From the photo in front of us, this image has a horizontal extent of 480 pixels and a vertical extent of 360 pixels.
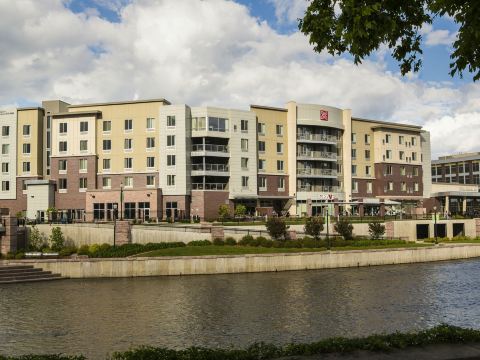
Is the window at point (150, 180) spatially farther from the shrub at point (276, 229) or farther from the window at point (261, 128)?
the shrub at point (276, 229)

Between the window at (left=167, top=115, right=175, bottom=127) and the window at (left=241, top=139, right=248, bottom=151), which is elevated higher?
the window at (left=167, top=115, right=175, bottom=127)

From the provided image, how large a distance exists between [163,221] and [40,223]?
14968 mm

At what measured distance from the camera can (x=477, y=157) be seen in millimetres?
122688

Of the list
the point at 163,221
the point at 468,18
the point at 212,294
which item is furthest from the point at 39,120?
the point at 468,18

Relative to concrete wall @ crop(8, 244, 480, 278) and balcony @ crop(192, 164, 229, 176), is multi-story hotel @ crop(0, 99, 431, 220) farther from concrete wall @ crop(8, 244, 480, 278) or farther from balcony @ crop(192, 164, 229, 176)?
concrete wall @ crop(8, 244, 480, 278)

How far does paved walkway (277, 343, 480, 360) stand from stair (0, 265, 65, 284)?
107ft

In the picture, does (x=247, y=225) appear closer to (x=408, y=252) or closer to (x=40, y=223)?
(x=408, y=252)

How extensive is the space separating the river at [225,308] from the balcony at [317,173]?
41551 millimetres

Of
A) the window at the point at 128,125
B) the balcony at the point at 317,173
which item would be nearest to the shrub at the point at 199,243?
the window at the point at 128,125

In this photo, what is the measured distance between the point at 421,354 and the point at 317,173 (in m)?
71.1

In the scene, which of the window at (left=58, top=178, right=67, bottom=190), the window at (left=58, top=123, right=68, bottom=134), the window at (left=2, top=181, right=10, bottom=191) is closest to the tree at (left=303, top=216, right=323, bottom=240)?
the window at (left=58, top=178, right=67, bottom=190)

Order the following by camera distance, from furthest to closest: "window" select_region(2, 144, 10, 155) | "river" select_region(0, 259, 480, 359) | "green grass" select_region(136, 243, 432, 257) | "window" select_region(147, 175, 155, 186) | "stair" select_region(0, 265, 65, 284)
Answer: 1. "window" select_region(2, 144, 10, 155)
2. "window" select_region(147, 175, 155, 186)
3. "green grass" select_region(136, 243, 432, 257)
4. "stair" select_region(0, 265, 65, 284)
5. "river" select_region(0, 259, 480, 359)

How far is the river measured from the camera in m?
19.3

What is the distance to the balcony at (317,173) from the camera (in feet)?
259
